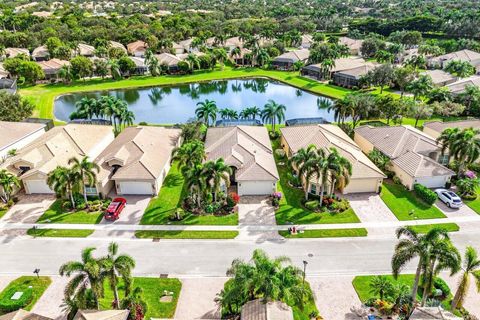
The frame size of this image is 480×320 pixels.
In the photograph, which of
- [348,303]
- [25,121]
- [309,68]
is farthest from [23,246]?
[309,68]

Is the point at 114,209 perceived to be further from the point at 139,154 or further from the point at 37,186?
the point at 37,186

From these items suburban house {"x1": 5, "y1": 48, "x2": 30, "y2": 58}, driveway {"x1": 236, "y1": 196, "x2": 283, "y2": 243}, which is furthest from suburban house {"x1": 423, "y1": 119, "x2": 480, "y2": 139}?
suburban house {"x1": 5, "y1": 48, "x2": 30, "y2": 58}

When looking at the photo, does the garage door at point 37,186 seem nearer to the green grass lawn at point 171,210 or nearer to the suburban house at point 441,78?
the green grass lawn at point 171,210

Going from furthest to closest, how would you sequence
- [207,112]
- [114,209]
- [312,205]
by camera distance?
1. [207,112]
2. [312,205]
3. [114,209]

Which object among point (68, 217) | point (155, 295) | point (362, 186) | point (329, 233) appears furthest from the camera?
point (362, 186)

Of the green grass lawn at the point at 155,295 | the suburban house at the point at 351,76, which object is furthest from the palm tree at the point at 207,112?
the suburban house at the point at 351,76

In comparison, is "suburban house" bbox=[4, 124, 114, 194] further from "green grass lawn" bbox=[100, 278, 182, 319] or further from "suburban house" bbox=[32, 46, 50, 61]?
"suburban house" bbox=[32, 46, 50, 61]

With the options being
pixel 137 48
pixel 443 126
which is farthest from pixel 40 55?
pixel 443 126
